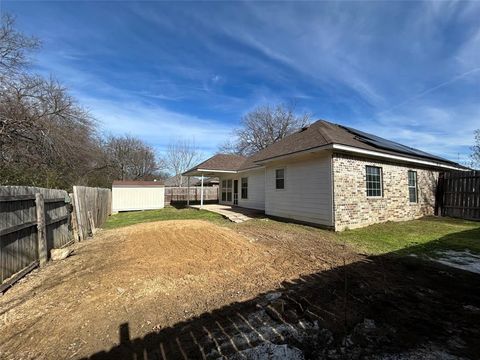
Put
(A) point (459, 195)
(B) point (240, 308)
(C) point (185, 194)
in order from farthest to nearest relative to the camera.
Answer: (C) point (185, 194) → (A) point (459, 195) → (B) point (240, 308)

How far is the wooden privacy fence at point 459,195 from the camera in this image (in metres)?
12.3

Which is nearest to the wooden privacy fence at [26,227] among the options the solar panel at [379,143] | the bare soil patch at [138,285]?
the bare soil patch at [138,285]

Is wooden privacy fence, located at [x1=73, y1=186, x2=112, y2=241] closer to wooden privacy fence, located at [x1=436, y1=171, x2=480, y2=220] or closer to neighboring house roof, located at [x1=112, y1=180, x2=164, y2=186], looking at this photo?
neighboring house roof, located at [x1=112, y1=180, x2=164, y2=186]

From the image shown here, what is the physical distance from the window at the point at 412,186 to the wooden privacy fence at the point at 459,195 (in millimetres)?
2547

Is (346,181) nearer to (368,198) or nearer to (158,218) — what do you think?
(368,198)

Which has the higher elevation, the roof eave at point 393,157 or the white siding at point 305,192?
the roof eave at point 393,157

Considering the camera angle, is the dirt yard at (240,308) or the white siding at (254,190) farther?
the white siding at (254,190)

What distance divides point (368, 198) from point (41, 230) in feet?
35.7

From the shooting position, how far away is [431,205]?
44.8ft

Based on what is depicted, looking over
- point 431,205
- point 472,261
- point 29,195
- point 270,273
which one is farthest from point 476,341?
point 431,205

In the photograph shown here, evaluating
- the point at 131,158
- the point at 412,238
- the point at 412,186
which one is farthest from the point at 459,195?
the point at 131,158

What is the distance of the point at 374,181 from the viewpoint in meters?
10.7

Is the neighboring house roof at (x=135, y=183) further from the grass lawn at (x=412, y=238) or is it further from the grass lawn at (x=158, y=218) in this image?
the grass lawn at (x=412, y=238)

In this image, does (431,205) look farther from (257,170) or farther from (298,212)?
(257,170)
